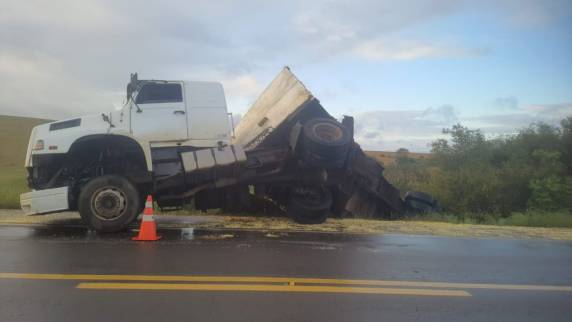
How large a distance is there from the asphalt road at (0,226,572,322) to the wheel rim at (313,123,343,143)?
2628 millimetres

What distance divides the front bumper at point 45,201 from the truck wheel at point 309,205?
14.5 feet

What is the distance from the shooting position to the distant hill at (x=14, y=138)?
169ft

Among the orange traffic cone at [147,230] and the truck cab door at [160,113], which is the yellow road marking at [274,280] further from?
the truck cab door at [160,113]

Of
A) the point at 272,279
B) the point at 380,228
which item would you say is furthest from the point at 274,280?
the point at 380,228

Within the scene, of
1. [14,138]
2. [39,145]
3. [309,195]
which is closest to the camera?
[39,145]

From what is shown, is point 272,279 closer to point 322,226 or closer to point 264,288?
point 264,288

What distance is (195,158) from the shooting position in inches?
356

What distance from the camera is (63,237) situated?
7668 mm

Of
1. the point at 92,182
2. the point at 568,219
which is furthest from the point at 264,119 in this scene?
the point at 568,219

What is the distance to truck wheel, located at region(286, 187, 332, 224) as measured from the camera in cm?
1010

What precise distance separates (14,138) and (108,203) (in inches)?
2524

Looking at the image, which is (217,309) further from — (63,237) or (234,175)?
(234,175)

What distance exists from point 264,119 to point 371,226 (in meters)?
3.31

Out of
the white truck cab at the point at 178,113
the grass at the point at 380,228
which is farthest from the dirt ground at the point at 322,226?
the white truck cab at the point at 178,113
